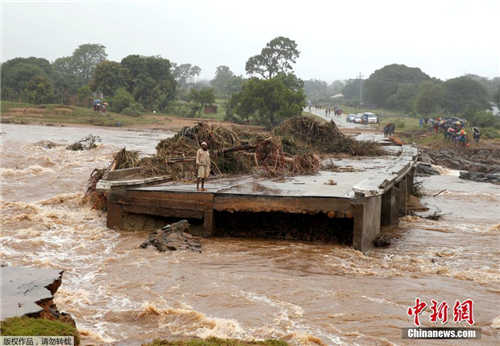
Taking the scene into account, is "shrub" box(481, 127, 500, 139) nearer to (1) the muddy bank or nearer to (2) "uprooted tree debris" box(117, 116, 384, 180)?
(2) "uprooted tree debris" box(117, 116, 384, 180)

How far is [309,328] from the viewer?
18.8ft

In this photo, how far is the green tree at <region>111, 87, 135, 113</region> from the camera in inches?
2109

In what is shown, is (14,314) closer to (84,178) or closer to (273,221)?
(273,221)

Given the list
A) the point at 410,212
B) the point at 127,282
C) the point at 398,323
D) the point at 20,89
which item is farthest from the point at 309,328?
the point at 20,89

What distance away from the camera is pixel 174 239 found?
8.97 metres

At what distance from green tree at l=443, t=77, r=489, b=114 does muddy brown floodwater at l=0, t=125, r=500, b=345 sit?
163 feet

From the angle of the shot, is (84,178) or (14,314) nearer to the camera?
(14,314)

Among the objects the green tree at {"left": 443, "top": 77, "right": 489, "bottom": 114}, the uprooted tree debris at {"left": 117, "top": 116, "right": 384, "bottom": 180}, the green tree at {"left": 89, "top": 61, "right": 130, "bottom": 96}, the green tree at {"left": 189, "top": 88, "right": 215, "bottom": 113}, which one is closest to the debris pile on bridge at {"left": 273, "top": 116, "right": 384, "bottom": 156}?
the uprooted tree debris at {"left": 117, "top": 116, "right": 384, "bottom": 180}

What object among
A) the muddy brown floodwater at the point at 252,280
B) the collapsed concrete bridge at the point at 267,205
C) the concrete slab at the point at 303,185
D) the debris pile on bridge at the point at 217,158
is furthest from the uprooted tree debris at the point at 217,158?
the muddy brown floodwater at the point at 252,280

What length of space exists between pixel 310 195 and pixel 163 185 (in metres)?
3.16

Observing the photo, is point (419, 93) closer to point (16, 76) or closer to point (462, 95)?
point (462, 95)

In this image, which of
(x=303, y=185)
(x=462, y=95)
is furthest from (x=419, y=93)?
(x=303, y=185)

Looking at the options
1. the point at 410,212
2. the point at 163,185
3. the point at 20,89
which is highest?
the point at 20,89

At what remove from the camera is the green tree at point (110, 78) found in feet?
190
